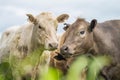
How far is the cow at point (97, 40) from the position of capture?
8625mm

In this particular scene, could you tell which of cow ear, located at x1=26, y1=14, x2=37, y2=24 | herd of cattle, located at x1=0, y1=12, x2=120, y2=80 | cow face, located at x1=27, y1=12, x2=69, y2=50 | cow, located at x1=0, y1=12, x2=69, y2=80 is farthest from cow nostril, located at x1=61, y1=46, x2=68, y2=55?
cow ear, located at x1=26, y1=14, x2=37, y2=24

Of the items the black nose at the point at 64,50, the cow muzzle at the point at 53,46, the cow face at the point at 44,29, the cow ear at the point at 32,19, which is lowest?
the black nose at the point at 64,50

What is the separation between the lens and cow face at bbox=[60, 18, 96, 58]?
8.42m

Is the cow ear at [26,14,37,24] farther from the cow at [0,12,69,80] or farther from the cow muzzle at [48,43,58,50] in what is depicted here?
the cow muzzle at [48,43,58,50]

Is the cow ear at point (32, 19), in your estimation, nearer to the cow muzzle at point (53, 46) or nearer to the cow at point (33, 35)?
the cow at point (33, 35)

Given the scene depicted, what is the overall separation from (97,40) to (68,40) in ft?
3.03

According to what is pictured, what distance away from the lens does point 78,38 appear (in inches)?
344

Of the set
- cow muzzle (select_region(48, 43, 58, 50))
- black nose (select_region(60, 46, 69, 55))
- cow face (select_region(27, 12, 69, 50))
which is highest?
cow face (select_region(27, 12, 69, 50))

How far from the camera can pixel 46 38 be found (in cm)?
908

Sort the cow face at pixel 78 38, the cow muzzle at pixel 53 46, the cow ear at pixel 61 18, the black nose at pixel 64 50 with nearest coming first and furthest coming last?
1. the black nose at pixel 64 50
2. the cow muzzle at pixel 53 46
3. the cow face at pixel 78 38
4. the cow ear at pixel 61 18

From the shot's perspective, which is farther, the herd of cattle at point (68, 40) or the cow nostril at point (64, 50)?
the herd of cattle at point (68, 40)

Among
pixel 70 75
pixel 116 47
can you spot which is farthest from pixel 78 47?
pixel 70 75

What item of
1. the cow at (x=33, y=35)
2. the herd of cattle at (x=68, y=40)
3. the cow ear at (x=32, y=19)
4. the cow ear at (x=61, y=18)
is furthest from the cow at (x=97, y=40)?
the cow ear at (x=32, y=19)

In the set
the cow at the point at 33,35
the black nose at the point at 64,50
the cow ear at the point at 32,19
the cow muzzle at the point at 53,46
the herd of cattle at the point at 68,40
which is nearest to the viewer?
the black nose at the point at 64,50
